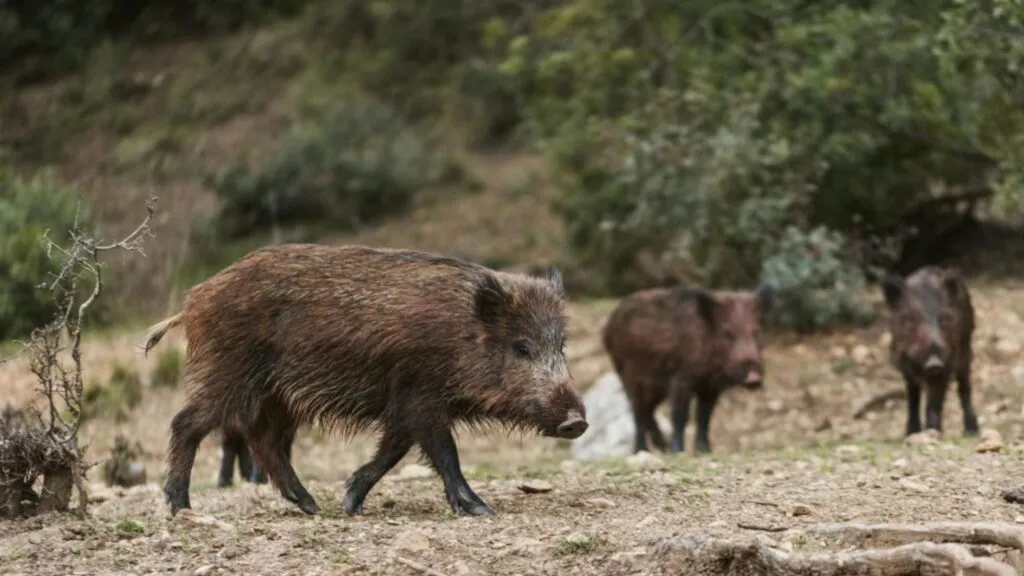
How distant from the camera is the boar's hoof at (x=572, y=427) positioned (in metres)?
7.10

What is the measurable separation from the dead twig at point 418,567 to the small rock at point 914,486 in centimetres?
281

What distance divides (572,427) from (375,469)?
98 cm

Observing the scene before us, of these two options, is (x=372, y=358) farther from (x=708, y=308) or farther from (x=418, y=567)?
(x=708, y=308)

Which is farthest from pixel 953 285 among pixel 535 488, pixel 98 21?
pixel 98 21

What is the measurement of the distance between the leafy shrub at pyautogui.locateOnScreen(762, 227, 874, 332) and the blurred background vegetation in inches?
1.2

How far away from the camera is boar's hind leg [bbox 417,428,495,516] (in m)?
6.98

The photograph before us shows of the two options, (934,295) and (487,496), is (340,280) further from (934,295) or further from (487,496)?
(934,295)

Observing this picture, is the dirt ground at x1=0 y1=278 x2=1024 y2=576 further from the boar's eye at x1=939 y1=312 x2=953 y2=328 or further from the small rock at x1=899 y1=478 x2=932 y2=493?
the boar's eye at x1=939 y1=312 x2=953 y2=328

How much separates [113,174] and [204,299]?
16.7 meters

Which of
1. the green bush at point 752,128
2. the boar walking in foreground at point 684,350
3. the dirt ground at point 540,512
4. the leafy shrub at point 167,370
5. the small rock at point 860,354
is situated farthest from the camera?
the green bush at point 752,128

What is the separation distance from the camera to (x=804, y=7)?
1656cm

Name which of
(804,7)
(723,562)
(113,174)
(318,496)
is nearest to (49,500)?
(318,496)

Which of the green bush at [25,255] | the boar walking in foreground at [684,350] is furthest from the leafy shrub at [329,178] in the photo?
the boar walking in foreground at [684,350]

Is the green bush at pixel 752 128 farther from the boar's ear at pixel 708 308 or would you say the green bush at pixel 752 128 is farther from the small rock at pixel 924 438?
the small rock at pixel 924 438
